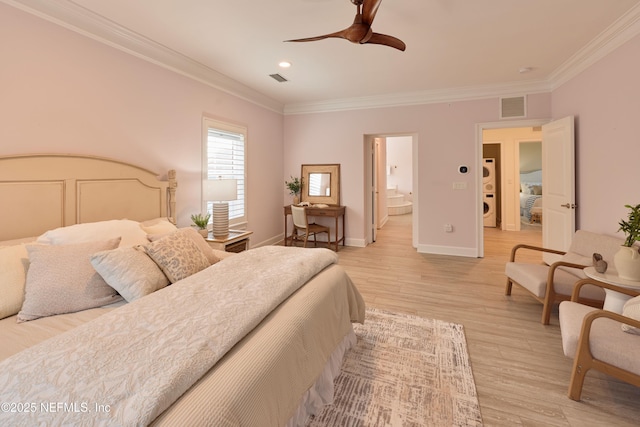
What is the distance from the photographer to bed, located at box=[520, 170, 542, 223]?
318 inches

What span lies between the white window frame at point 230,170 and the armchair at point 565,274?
372 centimetres

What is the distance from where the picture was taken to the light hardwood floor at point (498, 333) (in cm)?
171

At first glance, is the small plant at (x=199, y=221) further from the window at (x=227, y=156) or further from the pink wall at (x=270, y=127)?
the window at (x=227, y=156)

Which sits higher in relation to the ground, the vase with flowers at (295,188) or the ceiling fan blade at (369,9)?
the ceiling fan blade at (369,9)

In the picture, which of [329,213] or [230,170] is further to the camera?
[329,213]

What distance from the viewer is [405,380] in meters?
1.98

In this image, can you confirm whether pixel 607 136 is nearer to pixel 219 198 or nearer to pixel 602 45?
pixel 602 45

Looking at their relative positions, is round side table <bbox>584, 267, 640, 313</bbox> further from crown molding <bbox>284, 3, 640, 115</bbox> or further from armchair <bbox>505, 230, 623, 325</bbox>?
crown molding <bbox>284, 3, 640, 115</bbox>

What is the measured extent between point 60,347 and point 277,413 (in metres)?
0.85

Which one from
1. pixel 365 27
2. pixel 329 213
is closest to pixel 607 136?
pixel 365 27

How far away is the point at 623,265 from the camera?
2146 millimetres

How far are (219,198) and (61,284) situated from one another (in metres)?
2.08

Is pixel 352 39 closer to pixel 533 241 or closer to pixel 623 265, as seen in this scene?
pixel 623 265

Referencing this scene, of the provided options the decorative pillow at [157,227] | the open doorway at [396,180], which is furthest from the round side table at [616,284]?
the open doorway at [396,180]
